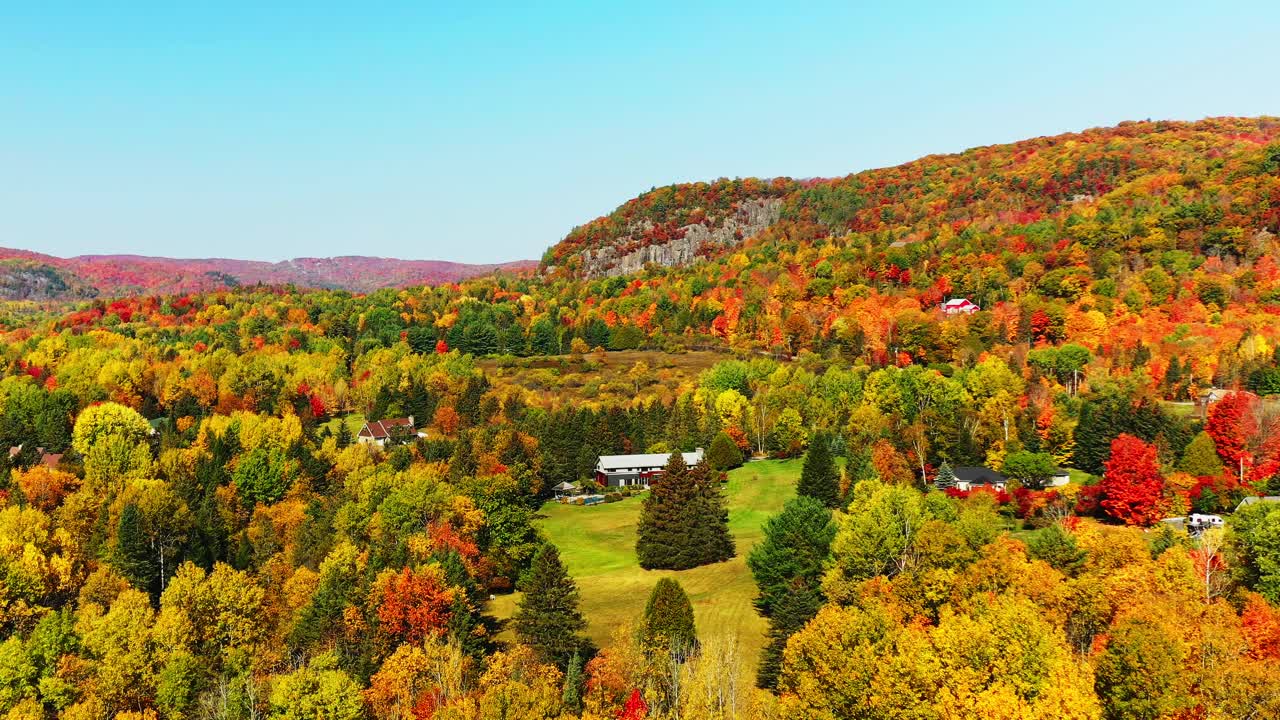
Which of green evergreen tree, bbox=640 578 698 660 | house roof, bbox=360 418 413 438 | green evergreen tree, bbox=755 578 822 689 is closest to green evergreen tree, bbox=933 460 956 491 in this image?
green evergreen tree, bbox=755 578 822 689

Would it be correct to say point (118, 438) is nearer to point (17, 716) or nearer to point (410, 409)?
point (410, 409)

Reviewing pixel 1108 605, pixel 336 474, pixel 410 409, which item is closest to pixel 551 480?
pixel 336 474

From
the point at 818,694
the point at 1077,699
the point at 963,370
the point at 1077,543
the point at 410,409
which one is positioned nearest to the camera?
the point at 1077,699

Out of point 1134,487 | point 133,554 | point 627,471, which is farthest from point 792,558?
point 133,554

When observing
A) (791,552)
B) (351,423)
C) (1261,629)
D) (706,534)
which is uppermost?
(1261,629)

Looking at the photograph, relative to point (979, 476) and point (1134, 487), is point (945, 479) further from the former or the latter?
point (1134, 487)

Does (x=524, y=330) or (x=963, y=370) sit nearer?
(x=963, y=370)
